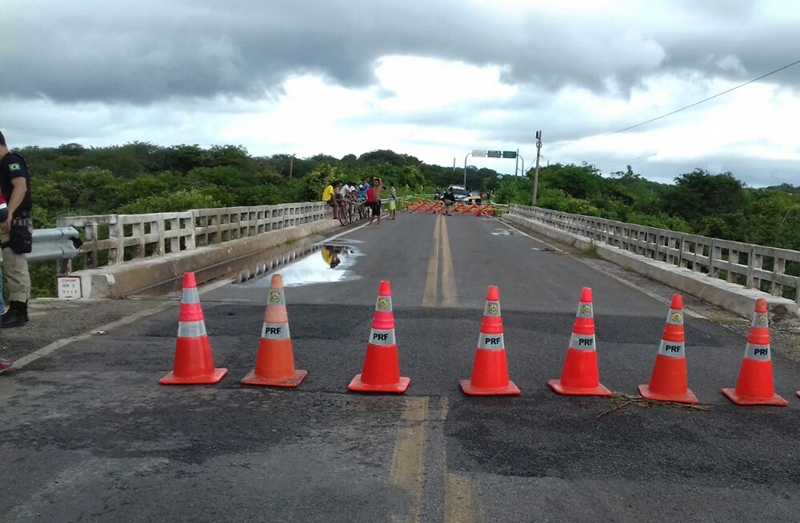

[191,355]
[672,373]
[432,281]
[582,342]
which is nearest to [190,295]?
[191,355]

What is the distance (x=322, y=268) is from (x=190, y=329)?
8.48m

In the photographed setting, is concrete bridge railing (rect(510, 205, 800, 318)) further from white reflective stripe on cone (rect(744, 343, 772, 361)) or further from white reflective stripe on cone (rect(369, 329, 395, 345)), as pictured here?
white reflective stripe on cone (rect(369, 329, 395, 345))

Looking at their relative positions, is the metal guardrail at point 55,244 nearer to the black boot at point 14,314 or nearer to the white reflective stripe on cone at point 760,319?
the black boot at point 14,314

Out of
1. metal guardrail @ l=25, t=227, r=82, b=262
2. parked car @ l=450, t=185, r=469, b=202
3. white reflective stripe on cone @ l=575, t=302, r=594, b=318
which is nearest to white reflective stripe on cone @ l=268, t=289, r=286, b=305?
white reflective stripe on cone @ l=575, t=302, r=594, b=318

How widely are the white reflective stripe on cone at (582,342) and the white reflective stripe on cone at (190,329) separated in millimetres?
3120

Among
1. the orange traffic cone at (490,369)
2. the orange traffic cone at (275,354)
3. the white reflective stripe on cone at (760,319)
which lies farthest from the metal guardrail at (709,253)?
the orange traffic cone at (275,354)

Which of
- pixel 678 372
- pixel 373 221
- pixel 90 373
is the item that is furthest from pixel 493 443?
pixel 373 221

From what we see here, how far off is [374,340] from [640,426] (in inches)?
84.8

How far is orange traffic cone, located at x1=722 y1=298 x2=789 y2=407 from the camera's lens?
5.62 metres

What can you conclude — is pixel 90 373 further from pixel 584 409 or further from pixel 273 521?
pixel 584 409

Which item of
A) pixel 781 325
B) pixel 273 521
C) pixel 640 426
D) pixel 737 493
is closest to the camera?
pixel 273 521

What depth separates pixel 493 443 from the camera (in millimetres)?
4543

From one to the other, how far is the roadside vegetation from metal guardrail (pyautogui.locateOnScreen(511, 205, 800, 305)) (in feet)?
20.0

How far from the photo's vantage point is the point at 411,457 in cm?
426
